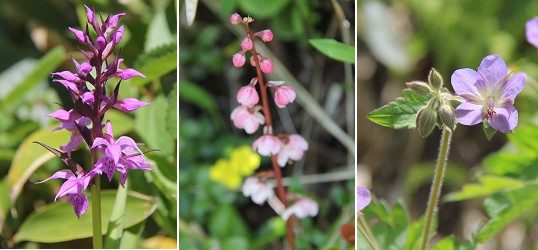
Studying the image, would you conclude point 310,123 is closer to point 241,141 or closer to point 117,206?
point 241,141

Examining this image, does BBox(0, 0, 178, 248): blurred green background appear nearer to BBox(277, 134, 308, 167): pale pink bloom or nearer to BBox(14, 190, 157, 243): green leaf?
BBox(14, 190, 157, 243): green leaf

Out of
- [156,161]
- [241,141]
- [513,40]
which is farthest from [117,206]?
[513,40]

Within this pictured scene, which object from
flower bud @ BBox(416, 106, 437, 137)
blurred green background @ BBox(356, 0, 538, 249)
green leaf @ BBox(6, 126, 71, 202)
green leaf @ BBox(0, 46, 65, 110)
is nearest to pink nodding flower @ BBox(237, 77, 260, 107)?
flower bud @ BBox(416, 106, 437, 137)

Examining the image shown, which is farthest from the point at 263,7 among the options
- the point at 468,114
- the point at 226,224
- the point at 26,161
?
the point at 468,114

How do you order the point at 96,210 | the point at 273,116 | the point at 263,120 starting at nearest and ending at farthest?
1. the point at 96,210
2. the point at 263,120
3. the point at 273,116

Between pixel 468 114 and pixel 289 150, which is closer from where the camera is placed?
pixel 468 114

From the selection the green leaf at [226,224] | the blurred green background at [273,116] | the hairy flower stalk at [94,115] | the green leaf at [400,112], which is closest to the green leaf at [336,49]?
the blurred green background at [273,116]

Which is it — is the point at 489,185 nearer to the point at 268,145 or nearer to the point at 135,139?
the point at 268,145
